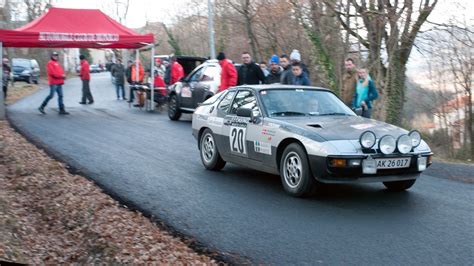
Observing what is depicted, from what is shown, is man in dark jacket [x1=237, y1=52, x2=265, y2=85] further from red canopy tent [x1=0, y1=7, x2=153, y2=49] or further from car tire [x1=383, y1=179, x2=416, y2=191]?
car tire [x1=383, y1=179, x2=416, y2=191]

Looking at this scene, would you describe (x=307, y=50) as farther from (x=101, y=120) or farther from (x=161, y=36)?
(x=161, y=36)

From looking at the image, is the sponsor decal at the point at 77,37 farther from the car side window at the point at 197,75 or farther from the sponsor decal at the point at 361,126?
the sponsor decal at the point at 361,126

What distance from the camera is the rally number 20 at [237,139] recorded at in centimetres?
806

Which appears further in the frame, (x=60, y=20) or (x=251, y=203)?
(x=60, y=20)

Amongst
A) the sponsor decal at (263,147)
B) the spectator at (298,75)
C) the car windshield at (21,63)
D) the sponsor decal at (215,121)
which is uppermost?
the car windshield at (21,63)

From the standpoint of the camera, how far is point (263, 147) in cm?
761

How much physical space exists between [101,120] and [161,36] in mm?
40625

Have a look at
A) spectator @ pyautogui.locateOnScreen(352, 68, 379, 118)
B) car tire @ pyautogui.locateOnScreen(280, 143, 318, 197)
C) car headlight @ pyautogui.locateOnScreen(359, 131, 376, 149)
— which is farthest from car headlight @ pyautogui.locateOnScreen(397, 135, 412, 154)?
spectator @ pyautogui.locateOnScreen(352, 68, 379, 118)

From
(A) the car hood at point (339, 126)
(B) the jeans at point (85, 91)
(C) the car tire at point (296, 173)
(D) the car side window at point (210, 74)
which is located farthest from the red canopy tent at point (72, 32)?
(C) the car tire at point (296, 173)

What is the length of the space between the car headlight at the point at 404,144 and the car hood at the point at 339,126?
0.40 feet

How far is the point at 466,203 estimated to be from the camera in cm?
696

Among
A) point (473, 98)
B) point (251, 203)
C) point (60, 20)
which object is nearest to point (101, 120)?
point (60, 20)

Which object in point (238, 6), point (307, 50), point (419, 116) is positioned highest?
point (238, 6)

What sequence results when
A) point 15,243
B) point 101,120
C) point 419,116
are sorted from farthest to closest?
point 419,116 < point 101,120 < point 15,243
